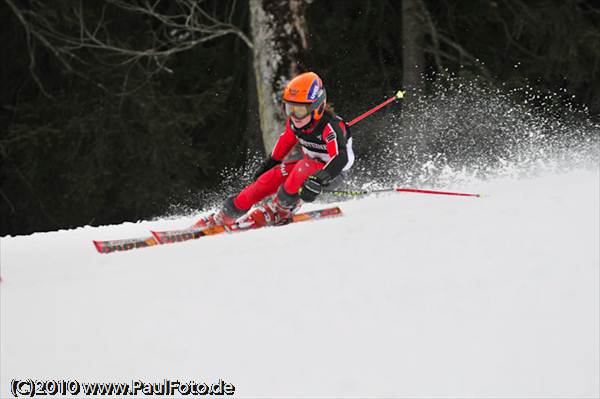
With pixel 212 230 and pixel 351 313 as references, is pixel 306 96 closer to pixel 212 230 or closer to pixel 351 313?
pixel 212 230

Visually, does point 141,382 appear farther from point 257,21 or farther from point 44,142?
point 44,142

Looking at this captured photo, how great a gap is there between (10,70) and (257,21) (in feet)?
29.3

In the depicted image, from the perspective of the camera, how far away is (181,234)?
609cm

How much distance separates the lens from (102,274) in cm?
465

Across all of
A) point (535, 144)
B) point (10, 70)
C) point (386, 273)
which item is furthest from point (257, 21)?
point (10, 70)

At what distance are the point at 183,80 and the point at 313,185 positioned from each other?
364 inches

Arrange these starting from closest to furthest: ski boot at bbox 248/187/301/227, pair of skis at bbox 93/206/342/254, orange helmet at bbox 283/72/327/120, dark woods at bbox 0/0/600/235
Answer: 1. pair of skis at bbox 93/206/342/254
2. orange helmet at bbox 283/72/327/120
3. ski boot at bbox 248/187/301/227
4. dark woods at bbox 0/0/600/235

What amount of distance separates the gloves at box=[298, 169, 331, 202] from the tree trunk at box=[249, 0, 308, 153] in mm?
2279

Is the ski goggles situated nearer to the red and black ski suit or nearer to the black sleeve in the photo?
the red and black ski suit

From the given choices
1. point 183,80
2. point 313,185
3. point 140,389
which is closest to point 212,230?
point 313,185

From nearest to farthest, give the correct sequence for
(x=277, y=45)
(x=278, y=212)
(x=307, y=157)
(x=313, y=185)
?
1. (x=313, y=185)
2. (x=278, y=212)
3. (x=307, y=157)
4. (x=277, y=45)

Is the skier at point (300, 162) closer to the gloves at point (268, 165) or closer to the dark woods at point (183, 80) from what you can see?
the gloves at point (268, 165)

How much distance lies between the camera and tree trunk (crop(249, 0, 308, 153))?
8.13 metres

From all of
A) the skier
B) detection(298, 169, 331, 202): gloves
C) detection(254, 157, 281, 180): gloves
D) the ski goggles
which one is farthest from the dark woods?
detection(298, 169, 331, 202): gloves
